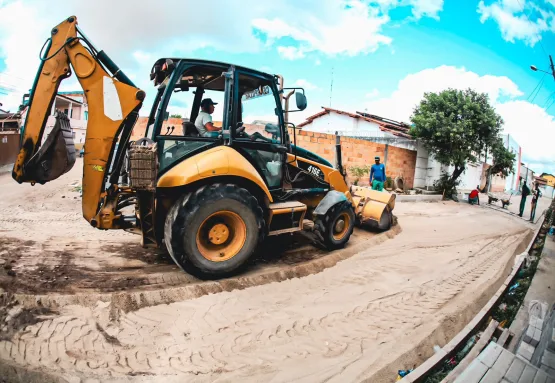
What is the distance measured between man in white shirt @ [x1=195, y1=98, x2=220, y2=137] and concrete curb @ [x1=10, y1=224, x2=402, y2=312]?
1847mm

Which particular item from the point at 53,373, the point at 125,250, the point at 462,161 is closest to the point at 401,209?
the point at 462,161

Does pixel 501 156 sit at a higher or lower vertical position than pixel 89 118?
higher

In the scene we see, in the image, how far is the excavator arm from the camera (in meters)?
3.70

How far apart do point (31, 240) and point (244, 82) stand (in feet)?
13.2

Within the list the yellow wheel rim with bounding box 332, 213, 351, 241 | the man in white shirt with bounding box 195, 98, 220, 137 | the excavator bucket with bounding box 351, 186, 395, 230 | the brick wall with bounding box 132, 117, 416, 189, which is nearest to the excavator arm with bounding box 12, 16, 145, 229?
the man in white shirt with bounding box 195, 98, 220, 137

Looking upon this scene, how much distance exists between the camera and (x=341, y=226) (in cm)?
568

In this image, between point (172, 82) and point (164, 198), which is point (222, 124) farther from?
point (164, 198)

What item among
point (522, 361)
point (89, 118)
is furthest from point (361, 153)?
point (522, 361)

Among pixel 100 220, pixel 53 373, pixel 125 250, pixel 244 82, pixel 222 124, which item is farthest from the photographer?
pixel 125 250

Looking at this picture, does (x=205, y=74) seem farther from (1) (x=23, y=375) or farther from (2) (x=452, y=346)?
(2) (x=452, y=346)

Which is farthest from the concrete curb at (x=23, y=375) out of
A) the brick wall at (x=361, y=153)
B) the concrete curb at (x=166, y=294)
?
the brick wall at (x=361, y=153)

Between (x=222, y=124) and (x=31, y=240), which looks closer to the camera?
(x=222, y=124)

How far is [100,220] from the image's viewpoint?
3.84 metres

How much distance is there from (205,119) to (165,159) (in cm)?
90
